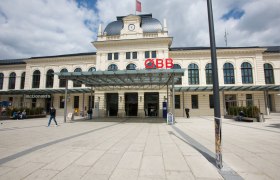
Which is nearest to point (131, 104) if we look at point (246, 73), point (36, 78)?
point (246, 73)

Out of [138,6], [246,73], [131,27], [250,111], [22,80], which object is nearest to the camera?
[250,111]

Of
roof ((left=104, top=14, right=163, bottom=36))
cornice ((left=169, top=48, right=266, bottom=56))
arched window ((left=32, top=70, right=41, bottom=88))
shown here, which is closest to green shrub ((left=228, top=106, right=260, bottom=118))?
cornice ((left=169, top=48, right=266, bottom=56))

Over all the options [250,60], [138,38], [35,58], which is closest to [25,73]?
[35,58]

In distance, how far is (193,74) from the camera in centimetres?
2891

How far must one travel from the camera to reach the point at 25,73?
115 ft

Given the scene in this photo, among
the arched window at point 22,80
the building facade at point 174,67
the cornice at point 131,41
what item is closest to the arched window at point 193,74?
the building facade at point 174,67

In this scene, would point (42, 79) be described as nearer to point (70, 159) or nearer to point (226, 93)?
point (70, 159)

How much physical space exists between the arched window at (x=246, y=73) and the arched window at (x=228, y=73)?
1.86 metres

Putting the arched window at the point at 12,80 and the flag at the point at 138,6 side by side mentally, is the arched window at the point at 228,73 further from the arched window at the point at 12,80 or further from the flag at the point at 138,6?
the arched window at the point at 12,80

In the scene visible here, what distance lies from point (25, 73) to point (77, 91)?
639 inches

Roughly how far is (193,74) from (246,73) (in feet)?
31.0

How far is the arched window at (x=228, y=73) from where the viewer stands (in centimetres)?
2811

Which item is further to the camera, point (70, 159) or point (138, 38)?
point (138, 38)

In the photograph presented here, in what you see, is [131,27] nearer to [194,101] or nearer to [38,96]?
[194,101]
